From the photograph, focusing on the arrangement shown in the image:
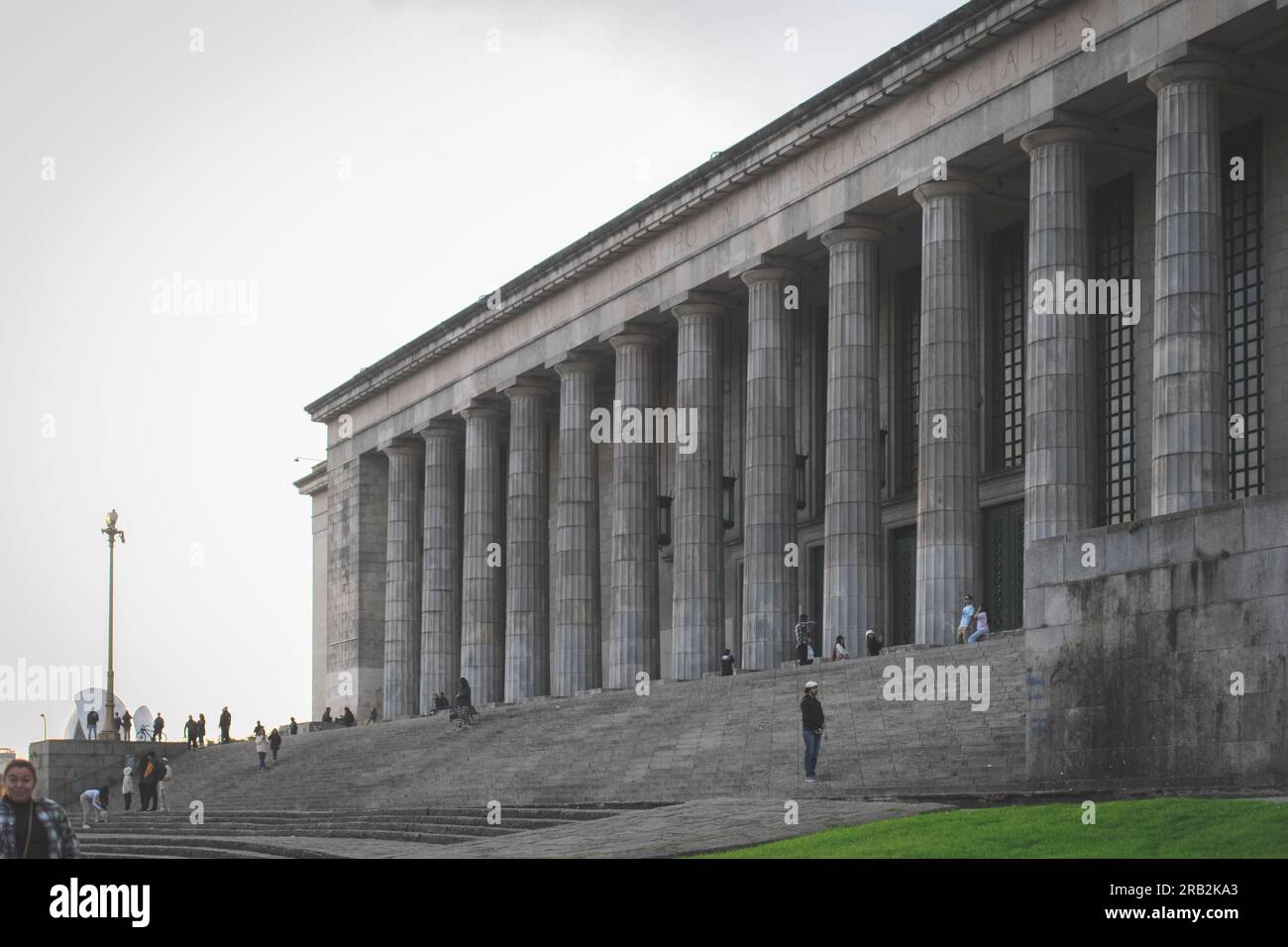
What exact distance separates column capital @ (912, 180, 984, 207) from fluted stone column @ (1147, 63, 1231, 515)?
670cm

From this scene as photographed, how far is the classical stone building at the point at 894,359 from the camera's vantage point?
128 feet

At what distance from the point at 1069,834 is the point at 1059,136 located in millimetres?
23988

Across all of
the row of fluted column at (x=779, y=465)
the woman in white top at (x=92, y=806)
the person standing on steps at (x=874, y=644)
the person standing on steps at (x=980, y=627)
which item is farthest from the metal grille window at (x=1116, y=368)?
the woman in white top at (x=92, y=806)

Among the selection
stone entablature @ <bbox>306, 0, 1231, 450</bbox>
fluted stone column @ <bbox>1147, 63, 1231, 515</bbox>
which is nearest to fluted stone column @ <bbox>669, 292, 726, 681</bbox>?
stone entablature @ <bbox>306, 0, 1231, 450</bbox>

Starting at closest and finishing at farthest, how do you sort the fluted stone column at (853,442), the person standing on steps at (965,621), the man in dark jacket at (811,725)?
1. the man in dark jacket at (811,725)
2. the person standing on steps at (965,621)
3. the fluted stone column at (853,442)

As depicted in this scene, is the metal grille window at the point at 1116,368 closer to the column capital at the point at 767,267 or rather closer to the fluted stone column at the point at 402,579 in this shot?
the column capital at the point at 767,267

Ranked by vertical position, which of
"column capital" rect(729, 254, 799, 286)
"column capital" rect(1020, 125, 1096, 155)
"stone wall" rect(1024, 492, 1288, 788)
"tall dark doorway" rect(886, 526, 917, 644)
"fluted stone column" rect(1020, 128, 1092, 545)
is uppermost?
"column capital" rect(1020, 125, 1096, 155)

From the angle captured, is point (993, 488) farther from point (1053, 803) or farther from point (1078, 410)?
point (1053, 803)

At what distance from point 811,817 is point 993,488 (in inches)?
945

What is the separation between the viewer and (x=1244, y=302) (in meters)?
42.0

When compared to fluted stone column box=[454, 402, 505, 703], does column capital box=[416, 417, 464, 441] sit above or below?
above

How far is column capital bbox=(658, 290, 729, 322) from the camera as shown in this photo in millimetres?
54156

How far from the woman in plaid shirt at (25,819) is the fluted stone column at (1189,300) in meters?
26.4

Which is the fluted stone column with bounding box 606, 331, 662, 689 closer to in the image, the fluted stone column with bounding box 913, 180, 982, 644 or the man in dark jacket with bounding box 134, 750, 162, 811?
the man in dark jacket with bounding box 134, 750, 162, 811
